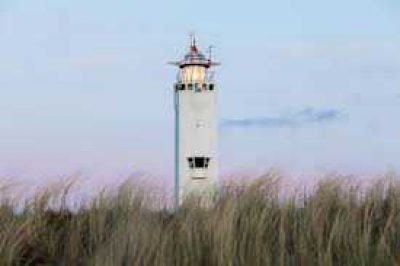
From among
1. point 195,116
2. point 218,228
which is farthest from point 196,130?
point 218,228

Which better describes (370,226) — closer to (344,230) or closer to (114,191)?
(344,230)

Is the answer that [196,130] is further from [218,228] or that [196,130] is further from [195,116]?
[218,228]

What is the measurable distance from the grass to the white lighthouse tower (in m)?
21.5

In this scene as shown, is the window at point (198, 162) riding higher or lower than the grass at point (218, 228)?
lower

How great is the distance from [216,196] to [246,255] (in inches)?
67.1

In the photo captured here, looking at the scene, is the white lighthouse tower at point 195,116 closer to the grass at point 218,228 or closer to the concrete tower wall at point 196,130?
the concrete tower wall at point 196,130

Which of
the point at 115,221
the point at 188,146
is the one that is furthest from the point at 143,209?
the point at 188,146

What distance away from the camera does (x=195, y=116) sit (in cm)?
2867

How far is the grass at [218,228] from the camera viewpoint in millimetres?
4977

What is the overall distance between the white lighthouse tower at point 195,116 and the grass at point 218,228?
70.5ft

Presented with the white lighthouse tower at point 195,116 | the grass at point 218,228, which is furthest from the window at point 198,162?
the grass at point 218,228

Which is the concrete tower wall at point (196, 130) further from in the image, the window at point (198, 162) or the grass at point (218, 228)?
the grass at point (218, 228)

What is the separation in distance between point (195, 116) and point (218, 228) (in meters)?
23.5

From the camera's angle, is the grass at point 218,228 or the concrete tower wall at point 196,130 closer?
the grass at point 218,228
